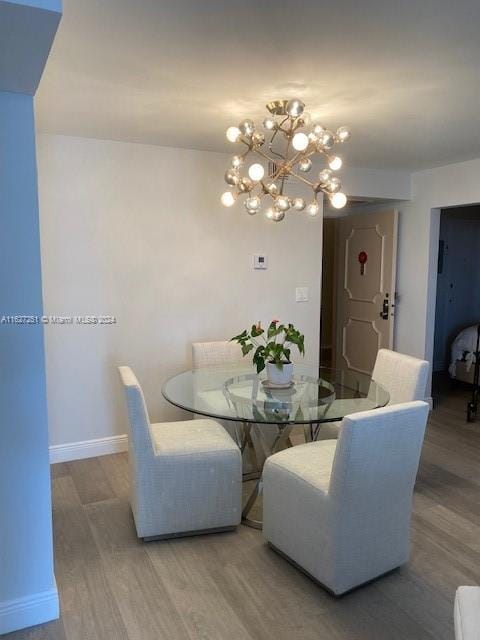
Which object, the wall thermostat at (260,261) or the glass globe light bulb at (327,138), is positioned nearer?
the glass globe light bulb at (327,138)

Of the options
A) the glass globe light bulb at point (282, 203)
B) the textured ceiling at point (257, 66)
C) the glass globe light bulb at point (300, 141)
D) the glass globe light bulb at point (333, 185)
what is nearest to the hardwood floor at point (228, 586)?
the glass globe light bulb at point (282, 203)

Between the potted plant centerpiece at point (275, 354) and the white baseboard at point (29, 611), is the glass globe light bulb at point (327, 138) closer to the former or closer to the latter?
the potted plant centerpiece at point (275, 354)

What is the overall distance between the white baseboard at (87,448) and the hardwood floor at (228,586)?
20.9 inches

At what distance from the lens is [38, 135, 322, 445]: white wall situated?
339 centimetres

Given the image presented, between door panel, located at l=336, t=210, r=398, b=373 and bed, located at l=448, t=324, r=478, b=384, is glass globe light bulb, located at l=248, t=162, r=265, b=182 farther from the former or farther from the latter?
bed, located at l=448, t=324, r=478, b=384

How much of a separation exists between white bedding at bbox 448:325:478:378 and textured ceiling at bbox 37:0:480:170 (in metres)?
2.92

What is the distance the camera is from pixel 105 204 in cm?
348

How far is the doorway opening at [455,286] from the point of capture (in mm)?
6145

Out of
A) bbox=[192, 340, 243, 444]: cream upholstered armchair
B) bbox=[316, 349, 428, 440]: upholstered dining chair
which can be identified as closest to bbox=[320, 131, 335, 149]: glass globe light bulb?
bbox=[316, 349, 428, 440]: upholstered dining chair

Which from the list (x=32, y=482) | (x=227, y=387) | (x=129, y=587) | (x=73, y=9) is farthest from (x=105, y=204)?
(x=129, y=587)

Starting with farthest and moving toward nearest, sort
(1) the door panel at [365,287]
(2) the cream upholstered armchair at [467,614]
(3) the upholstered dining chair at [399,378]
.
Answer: (1) the door panel at [365,287] < (3) the upholstered dining chair at [399,378] < (2) the cream upholstered armchair at [467,614]

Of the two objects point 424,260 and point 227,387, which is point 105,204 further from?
point 424,260

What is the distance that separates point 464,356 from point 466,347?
109 mm

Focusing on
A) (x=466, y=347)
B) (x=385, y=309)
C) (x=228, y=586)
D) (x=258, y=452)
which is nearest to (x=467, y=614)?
(x=228, y=586)
